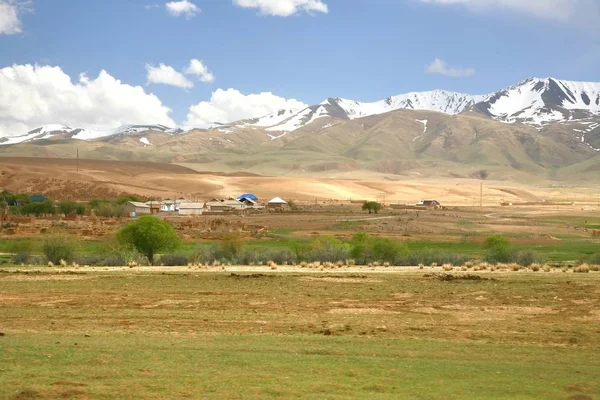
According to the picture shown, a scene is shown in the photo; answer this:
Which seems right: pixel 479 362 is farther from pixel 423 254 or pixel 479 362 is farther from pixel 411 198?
pixel 411 198

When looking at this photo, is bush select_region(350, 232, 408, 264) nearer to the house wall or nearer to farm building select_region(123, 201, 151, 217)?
farm building select_region(123, 201, 151, 217)

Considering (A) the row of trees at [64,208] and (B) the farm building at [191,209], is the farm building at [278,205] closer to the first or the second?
(B) the farm building at [191,209]

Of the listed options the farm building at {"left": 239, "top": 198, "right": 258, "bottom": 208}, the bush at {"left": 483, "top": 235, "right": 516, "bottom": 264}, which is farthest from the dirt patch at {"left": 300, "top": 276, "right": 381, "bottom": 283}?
the farm building at {"left": 239, "top": 198, "right": 258, "bottom": 208}

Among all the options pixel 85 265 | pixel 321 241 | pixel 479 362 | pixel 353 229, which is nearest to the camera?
pixel 479 362

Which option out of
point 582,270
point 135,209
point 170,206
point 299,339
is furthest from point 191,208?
point 299,339

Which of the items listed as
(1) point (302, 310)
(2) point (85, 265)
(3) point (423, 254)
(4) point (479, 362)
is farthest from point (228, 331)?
(3) point (423, 254)

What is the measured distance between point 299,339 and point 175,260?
3238cm

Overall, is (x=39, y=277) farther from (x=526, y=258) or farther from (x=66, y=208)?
(x=66, y=208)

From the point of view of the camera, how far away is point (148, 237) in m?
54.0

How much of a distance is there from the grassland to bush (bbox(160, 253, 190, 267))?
1428 centimetres

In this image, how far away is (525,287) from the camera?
34.4 m

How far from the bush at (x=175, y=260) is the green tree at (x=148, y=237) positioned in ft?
5.01

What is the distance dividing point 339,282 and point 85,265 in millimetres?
20789

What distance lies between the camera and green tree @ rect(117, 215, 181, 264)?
54.1m
